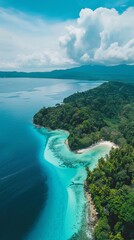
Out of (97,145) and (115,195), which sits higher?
(115,195)

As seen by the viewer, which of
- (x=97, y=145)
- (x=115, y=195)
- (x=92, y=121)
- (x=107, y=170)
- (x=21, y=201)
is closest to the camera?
(x=115, y=195)

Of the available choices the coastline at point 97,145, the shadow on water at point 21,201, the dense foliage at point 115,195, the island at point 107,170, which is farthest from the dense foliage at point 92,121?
the shadow on water at point 21,201

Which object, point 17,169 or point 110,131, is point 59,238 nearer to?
point 17,169

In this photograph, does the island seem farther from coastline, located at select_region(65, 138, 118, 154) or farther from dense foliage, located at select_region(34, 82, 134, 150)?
A: coastline, located at select_region(65, 138, 118, 154)

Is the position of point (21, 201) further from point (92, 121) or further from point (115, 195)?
point (92, 121)

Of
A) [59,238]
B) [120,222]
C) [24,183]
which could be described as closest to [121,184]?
[120,222]

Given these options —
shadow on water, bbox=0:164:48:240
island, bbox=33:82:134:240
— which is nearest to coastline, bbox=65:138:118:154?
island, bbox=33:82:134:240

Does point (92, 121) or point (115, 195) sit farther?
point (92, 121)

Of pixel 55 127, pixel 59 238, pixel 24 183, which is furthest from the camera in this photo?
pixel 55 127

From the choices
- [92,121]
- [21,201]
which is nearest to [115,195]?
[21,201]
